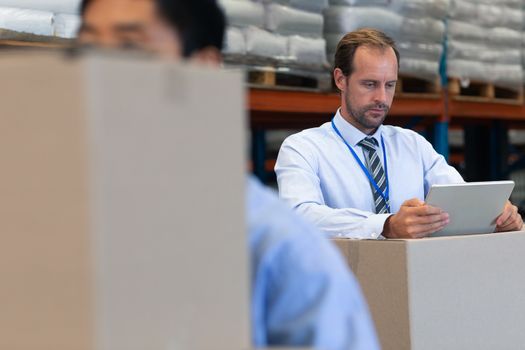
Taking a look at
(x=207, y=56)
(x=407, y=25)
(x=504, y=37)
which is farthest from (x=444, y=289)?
(x=504, y=37)

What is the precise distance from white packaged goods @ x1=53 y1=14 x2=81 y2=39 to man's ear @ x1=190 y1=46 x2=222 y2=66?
2.35 m

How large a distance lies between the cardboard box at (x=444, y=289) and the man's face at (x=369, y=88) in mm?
861

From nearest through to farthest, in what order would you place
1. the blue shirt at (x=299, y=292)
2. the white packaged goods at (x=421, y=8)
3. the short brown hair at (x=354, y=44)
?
the blue shirt at (x=299, y=292)
the short brown hair at (x=354, y=44)
the white packaged goods at (x=421, y=8)

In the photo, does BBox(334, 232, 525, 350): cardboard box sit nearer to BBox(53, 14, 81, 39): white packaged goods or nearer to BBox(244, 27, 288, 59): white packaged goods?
BBox(53, 14, 81, 39): white packaged goods

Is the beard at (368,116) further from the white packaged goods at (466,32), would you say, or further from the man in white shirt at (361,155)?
the white packaged goods at (466,32)

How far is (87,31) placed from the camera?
58.9 inches

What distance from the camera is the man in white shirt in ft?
11.9

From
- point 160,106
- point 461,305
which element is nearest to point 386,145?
point 461,305

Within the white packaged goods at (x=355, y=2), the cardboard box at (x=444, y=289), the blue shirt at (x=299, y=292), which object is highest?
the white packaged goods at (x=355, y=2)

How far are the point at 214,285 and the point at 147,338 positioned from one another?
12 centimetres

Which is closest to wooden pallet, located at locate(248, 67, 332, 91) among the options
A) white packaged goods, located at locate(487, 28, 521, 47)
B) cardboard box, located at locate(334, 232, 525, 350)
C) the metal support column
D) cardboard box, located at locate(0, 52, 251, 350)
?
white packaged goods, located at locate(487, 28, 521, 47)

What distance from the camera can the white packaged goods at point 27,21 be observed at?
3.63m

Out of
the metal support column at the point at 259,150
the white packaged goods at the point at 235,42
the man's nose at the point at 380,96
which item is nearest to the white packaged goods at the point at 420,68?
the white packaged goods at the point at 235,42

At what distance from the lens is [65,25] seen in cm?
384
